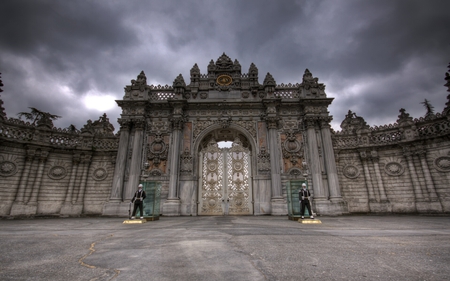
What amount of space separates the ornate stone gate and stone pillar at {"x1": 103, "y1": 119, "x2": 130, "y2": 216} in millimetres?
69

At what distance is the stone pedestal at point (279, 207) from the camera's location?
612 inches

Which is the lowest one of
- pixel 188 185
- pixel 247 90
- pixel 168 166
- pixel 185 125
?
pixel 188 185

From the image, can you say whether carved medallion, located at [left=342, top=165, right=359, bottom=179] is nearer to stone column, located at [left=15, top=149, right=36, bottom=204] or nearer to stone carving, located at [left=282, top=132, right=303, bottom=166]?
stone carving, located at [left=282, top=132, right=303, bottom=166]

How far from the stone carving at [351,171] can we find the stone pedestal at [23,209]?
77.1 ft

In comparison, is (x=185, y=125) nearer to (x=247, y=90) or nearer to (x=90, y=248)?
Answer: (x=247, y=90)

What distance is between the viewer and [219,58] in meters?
21.0

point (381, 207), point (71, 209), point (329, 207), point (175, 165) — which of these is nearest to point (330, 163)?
point (329, 207)

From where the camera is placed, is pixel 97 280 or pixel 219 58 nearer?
pixel 97 280

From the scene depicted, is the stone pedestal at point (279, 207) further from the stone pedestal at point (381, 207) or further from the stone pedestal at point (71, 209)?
the stone pedestal at point (71, 209)

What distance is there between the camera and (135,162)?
17188mm

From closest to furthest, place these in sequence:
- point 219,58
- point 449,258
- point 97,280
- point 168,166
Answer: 1. point 97,280
2. point 449,258
3. point 168,166
4. point 219,58

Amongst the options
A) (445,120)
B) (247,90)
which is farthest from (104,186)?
(445,120)

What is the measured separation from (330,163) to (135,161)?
49.3 ft

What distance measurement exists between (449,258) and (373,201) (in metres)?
15.8
